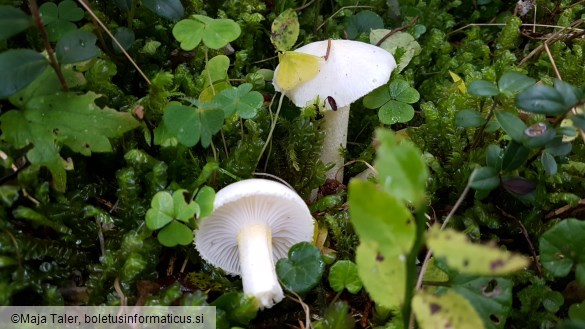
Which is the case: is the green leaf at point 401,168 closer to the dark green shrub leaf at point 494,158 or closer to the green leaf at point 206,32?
the dark green shrub leaf at point 494,158

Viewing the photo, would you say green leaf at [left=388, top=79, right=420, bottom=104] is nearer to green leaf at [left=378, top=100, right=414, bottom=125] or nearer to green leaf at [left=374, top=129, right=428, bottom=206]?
green leaf at [left=378, top=100, right=414, bottom=125]

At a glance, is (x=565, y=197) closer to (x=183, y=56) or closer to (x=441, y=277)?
(x=441, y=277)

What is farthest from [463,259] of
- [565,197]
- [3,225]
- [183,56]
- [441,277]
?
[183,56]

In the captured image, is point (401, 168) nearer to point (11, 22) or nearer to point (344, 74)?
point (344, 74)

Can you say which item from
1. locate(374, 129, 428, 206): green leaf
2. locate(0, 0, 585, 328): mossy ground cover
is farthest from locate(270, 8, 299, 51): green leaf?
locate(374, 129, 428, 206): green leaf

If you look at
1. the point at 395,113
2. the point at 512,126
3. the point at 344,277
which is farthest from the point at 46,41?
the point at 512,126
